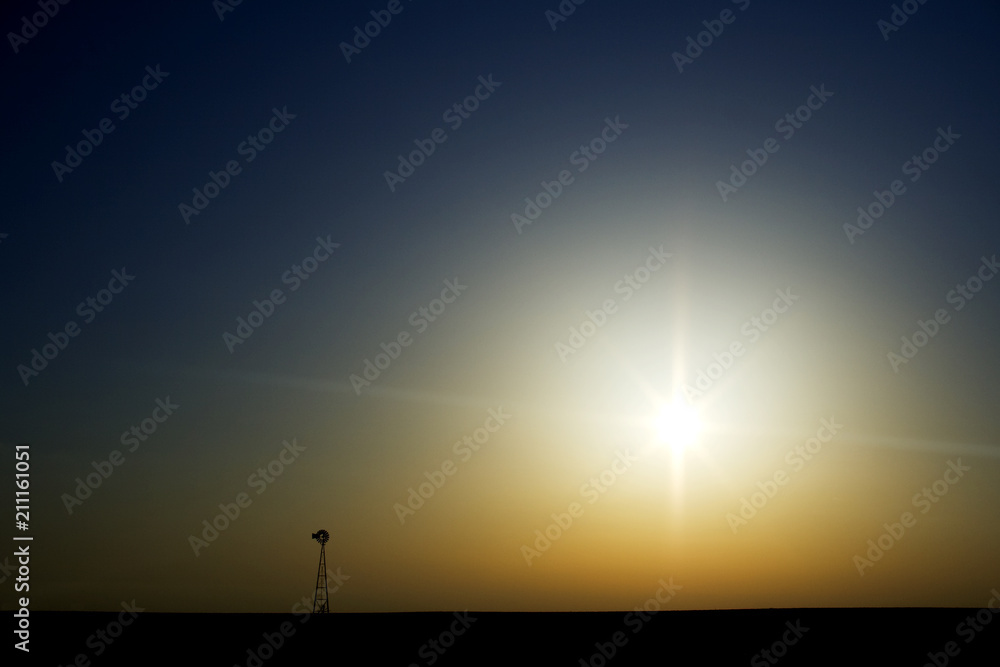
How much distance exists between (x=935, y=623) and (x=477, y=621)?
1477cm

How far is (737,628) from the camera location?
21859mm

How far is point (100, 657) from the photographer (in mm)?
19906

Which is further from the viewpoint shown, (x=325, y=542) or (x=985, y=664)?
(x=325, y=542)

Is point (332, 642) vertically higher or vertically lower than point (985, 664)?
higher

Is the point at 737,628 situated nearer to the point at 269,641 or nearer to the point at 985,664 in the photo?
the point at 985,664

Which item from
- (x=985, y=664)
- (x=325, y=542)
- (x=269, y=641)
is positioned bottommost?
(x=985, y=664)

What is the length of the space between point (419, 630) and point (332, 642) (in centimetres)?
260

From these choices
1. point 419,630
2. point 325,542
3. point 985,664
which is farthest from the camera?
point 325,542

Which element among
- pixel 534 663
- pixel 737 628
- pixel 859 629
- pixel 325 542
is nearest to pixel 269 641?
pixel 534 663

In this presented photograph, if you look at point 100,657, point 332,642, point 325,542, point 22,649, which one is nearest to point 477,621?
point 332,642

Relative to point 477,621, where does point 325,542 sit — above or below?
above

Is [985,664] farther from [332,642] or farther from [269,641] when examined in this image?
[269,641]

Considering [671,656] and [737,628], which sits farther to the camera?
[737,628]

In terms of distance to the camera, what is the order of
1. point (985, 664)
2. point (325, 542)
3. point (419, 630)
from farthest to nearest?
point (325, 542) → point (419, 630) → point (985, 664)
